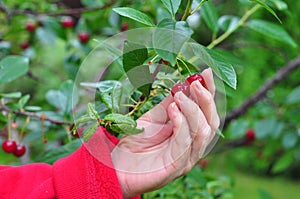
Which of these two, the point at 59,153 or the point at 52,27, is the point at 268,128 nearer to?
the point at 52,27

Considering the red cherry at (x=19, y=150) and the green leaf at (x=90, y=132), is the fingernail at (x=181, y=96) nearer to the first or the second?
the green leaf at (x=90, y=132)

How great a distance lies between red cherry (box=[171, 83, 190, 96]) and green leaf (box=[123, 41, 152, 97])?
0.04 m

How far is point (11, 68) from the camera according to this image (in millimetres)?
1260

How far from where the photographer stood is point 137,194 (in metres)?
0.90

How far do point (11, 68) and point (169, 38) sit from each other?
2.09 feet

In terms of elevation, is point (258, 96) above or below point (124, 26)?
below

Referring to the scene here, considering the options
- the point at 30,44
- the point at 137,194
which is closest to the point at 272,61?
the point at 30,44

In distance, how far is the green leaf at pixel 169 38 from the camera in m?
0.71

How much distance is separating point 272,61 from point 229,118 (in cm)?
306

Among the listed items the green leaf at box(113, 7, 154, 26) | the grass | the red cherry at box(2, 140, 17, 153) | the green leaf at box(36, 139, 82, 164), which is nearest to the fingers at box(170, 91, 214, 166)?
the green leaf at box(113, 7, 154, 26)

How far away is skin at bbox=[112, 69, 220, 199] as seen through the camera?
0.79m

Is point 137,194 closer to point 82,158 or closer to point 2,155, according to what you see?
point 82,158

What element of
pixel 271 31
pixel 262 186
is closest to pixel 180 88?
pixel 271 31

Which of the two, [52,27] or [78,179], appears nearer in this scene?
[78,179]
